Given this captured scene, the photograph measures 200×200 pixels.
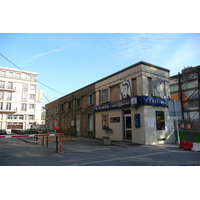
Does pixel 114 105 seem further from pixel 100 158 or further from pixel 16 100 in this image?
pixel 16 100

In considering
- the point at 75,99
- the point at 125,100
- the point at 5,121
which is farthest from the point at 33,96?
the point at 125,100

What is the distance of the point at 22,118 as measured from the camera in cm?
4922

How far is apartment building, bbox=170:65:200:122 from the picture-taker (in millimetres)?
26547

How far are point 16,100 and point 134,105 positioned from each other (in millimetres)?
45334

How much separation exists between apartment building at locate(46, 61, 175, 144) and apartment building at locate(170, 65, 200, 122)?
14048 mm

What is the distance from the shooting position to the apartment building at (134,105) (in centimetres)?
1334

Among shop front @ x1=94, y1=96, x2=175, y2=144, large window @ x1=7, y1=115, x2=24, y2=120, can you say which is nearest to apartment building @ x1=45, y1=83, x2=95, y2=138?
shop front @ x1=94, y1=96, x2=175, y2=144

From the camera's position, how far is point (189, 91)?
27.7m

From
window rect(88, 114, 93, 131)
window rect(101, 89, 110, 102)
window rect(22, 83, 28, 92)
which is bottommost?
window rect(88, 114, 93, 131)

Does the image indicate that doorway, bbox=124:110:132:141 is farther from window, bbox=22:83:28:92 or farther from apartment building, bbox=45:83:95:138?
window, bbox=22:83:28:92

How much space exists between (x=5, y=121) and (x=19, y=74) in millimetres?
14866

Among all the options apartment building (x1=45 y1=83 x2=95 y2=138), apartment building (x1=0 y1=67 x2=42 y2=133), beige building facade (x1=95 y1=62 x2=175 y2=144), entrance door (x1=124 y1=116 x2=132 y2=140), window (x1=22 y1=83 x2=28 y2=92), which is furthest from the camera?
window (x1=22 y1=83 x2=28 y2=92)

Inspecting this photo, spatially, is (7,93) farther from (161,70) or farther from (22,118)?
(161,70)

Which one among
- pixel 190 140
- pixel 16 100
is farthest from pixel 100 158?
pixel 16 100
